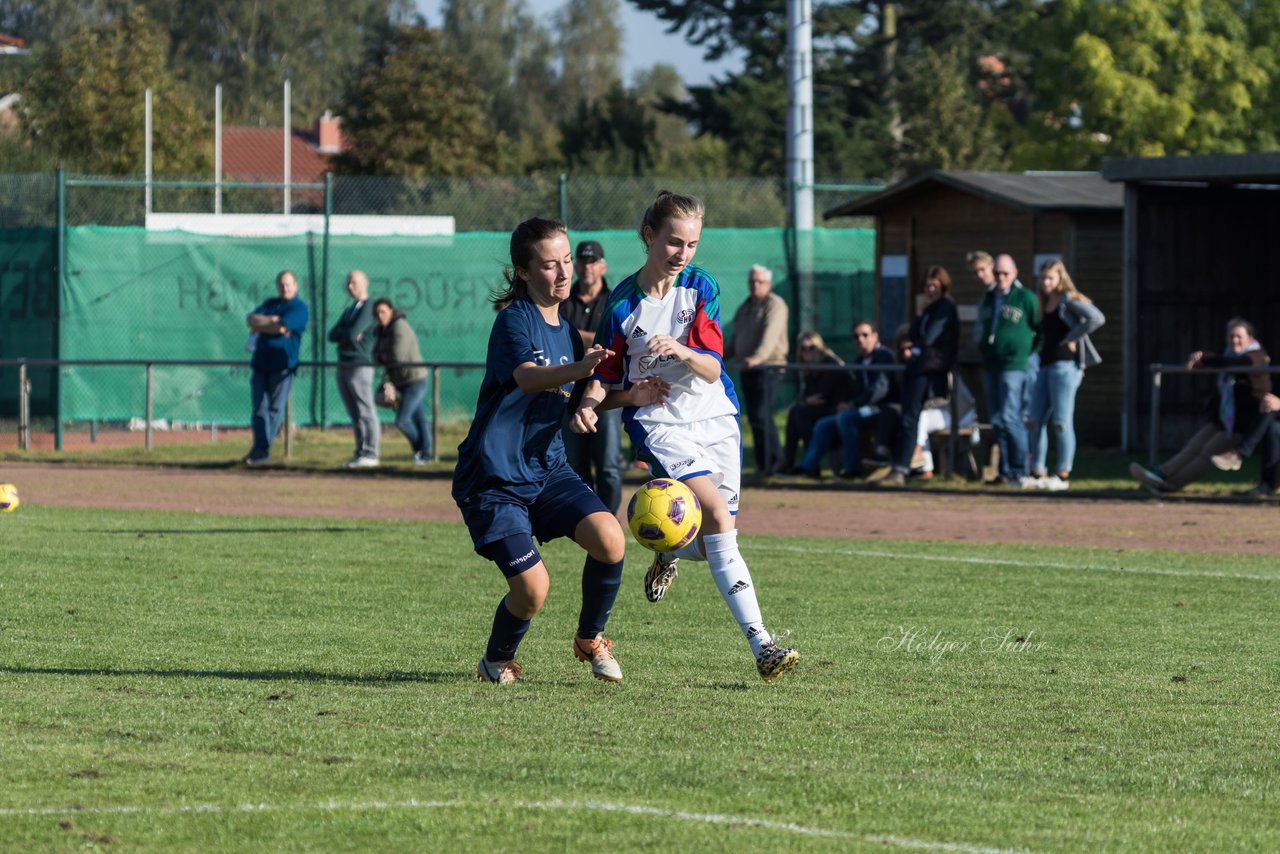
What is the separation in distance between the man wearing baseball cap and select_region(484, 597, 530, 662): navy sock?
4.78 m

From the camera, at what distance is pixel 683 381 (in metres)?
7.55

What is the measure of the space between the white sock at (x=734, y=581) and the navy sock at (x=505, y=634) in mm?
744

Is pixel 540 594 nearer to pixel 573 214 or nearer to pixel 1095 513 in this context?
pixel 1095 513

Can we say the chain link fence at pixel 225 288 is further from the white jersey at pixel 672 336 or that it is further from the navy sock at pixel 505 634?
the navy sock at pixel 505 634

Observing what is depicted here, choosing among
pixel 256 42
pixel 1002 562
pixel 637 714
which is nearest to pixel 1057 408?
pixel 1002 562

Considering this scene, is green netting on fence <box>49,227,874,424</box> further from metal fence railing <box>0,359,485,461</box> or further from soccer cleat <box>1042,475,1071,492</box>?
soccer cleat <box>1042,475,1071,492</box>

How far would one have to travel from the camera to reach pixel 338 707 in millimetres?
6906

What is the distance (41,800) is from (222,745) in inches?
34.1

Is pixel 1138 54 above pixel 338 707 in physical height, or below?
above

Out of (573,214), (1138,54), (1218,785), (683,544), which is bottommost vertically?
(1218,785)

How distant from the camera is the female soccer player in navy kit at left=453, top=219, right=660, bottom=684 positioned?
7.19m

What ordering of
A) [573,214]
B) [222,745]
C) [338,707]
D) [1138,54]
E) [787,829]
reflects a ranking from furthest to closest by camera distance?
[1138,54]
[573,214]
[338,707]
[222,745]
[787,829]

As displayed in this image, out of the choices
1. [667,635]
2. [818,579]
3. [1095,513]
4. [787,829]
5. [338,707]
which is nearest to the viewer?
[787,829]

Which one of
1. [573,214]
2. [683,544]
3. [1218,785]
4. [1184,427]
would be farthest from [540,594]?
[573,214]
